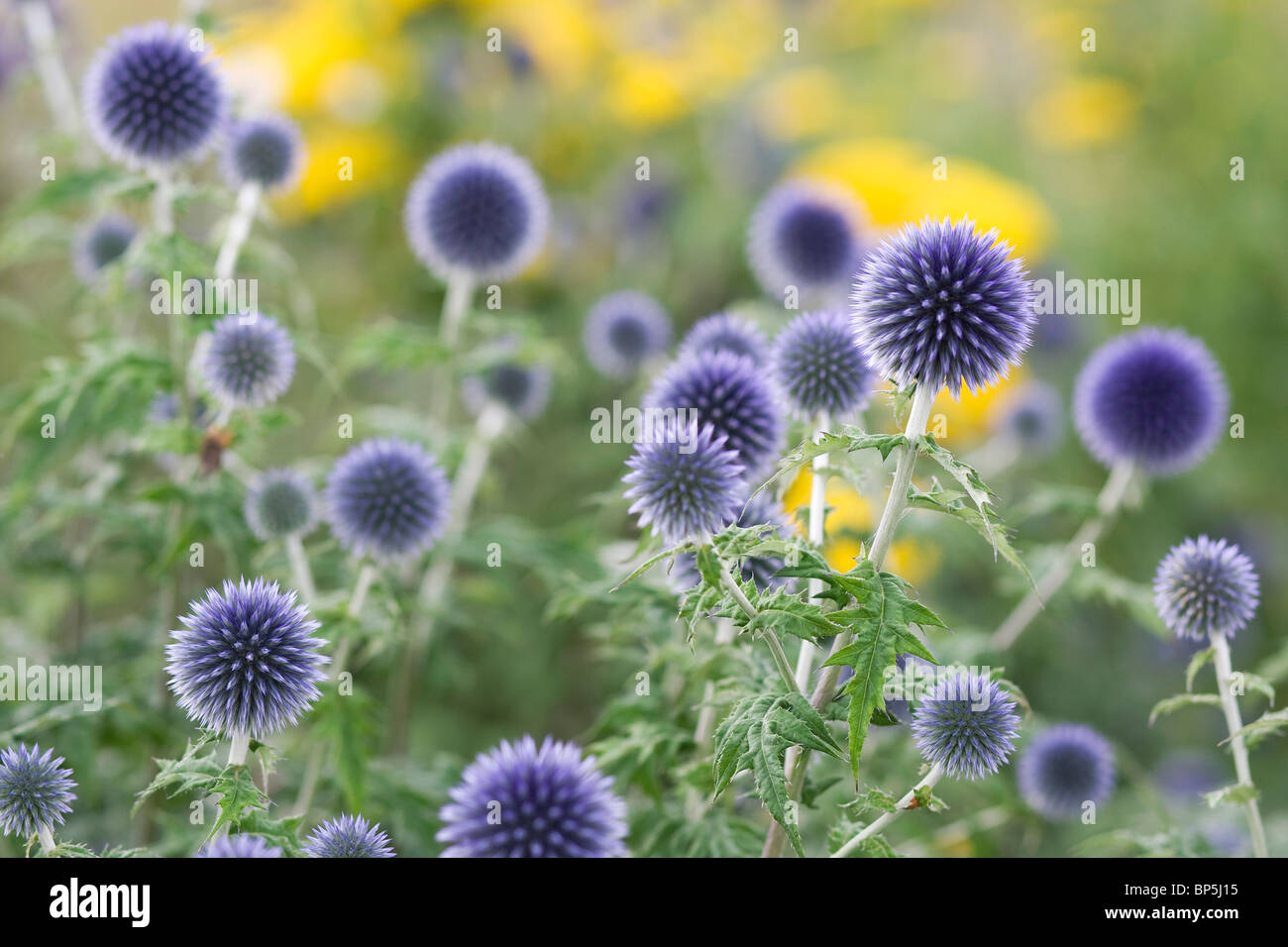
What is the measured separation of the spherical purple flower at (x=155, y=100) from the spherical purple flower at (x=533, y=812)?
70.8 inches

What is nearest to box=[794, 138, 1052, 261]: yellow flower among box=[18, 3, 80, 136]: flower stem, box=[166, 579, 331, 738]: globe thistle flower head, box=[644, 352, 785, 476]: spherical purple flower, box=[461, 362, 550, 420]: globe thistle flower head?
box=[461, 362, 550, 420]: globe thistle flower head

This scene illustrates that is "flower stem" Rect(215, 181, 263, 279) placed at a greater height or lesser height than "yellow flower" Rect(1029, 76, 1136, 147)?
lesser

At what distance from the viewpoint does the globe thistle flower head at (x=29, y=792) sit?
1.52 m

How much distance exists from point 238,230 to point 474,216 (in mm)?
750

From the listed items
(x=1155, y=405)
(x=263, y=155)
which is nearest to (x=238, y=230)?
(x=263, y=155)

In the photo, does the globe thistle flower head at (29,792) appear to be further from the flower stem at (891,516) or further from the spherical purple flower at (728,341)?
the spherical purple flower at (728,341)

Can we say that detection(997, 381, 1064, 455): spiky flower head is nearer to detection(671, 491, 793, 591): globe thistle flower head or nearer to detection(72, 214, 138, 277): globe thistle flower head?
Answer: detection(671, 491, 793, 591): globe thistle flower head

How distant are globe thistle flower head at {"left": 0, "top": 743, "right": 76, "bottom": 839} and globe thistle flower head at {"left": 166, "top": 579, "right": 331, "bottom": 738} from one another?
213 millimetres

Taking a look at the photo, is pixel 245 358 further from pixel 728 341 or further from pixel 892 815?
pixel 892 815

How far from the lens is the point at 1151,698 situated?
4.00 m

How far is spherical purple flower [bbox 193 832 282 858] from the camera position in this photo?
53.9 inches

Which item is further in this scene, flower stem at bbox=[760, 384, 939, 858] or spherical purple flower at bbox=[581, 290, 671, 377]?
spherical purple flower at bbox=[581, 290, 671, 377]
